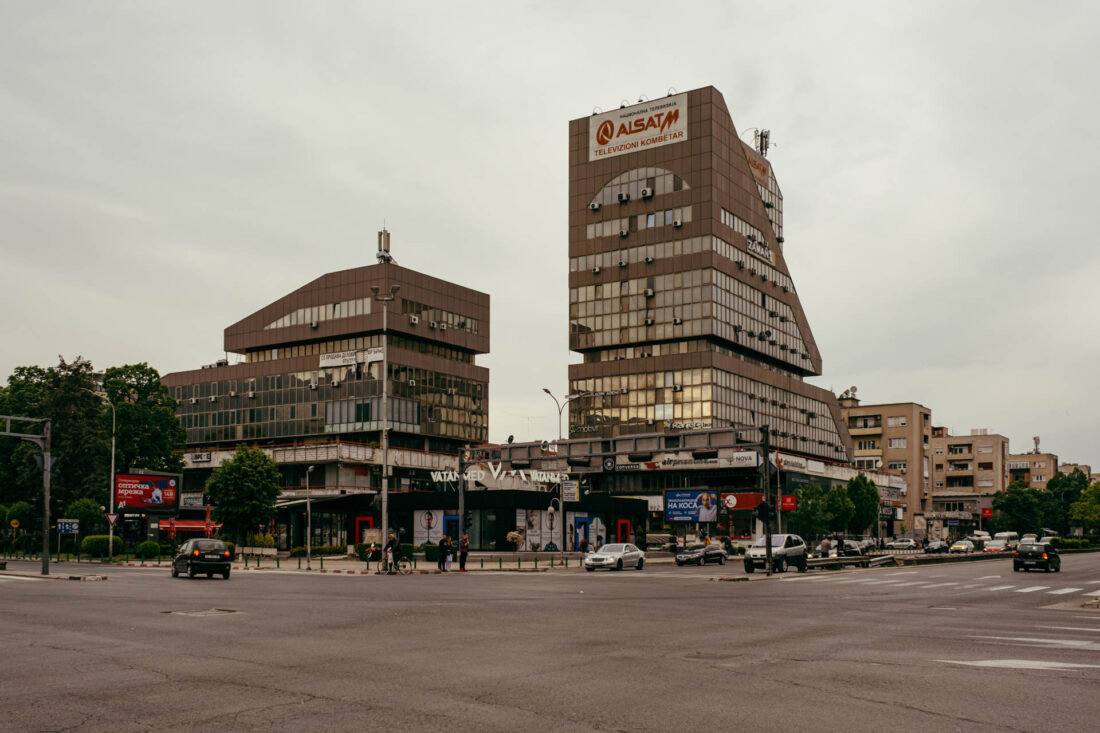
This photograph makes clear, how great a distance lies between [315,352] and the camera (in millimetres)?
116000

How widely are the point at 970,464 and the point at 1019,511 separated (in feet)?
99.5

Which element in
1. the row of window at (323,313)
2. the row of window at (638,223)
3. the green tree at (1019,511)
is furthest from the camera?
the green tree at (1019,511)

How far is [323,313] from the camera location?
11512cm

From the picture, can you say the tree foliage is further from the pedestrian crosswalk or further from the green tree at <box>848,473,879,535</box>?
the green tree at <box>848,473,879,535</box>

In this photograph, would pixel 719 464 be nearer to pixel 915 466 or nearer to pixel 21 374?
pixel 915 466

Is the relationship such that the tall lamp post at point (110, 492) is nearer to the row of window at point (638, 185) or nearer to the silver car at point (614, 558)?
the silver car at point (614, 558)

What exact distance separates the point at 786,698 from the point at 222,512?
218ft

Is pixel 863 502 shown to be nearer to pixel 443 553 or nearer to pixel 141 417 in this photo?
pixel 443 553

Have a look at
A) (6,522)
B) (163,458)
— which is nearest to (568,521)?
(163,458)

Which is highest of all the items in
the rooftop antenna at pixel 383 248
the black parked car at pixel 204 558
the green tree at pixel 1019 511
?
the rooftop antenna at pixel 383 248

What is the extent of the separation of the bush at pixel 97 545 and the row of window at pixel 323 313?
169 ft

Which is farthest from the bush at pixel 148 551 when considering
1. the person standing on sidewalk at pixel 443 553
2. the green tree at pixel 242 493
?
the person standing on sidewalk at pixel 443 553

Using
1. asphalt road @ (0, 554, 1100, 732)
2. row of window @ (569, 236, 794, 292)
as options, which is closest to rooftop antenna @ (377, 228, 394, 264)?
row of window @ (569, 236, 794, 292)

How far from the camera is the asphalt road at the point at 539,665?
9.73 m
